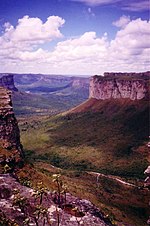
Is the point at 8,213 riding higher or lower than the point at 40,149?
higher

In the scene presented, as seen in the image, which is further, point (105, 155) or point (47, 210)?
point (105, 155)

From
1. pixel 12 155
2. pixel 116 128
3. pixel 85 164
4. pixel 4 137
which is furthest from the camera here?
pixel 116 128

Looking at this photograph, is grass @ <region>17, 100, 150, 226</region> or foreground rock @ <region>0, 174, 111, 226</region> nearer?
foreground rock @ <region>0, 174, 111, 226</region>

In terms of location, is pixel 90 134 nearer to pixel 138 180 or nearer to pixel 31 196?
pixel 138 180

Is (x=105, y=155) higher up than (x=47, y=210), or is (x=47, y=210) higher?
(x=47, y=210)

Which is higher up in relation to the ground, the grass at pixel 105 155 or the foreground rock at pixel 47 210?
the foreground rock at pixel 47 210

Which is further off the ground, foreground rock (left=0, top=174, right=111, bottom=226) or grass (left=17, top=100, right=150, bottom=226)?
foreground rock (left=0, top=174, right=111, bottom=226)

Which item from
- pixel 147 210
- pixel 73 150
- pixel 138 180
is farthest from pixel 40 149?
pixel 147 210

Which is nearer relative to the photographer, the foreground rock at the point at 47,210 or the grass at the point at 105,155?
the foreground rock at the point at 47,210
